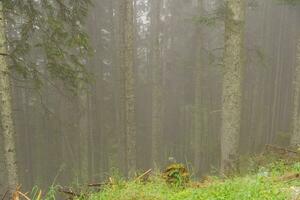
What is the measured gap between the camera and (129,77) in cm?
1432

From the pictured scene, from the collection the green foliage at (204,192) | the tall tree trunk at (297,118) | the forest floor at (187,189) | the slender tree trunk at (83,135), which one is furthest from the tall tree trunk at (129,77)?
the green foliage at (204,192)

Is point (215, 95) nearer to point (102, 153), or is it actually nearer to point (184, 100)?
point (184, 100)

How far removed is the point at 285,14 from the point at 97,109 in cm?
1745

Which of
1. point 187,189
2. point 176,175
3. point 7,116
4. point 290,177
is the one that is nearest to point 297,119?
point 7,116

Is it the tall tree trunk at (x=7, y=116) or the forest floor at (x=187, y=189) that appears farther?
the tall tree trunk at (x=7, y=116)

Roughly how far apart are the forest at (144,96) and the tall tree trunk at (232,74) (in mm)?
25

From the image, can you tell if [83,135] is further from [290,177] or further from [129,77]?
[290,177]

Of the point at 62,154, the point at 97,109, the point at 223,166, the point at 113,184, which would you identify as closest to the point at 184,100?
the point at 97,109

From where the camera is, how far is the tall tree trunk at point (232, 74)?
9500 mm

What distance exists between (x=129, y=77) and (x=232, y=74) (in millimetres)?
5528

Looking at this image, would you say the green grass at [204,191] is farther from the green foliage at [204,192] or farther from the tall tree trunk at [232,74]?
the tall tree trunk at [232,74]

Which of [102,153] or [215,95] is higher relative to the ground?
[215,95]

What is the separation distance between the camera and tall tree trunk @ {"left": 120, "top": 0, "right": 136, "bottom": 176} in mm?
14023

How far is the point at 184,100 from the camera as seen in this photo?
35.4 meters
